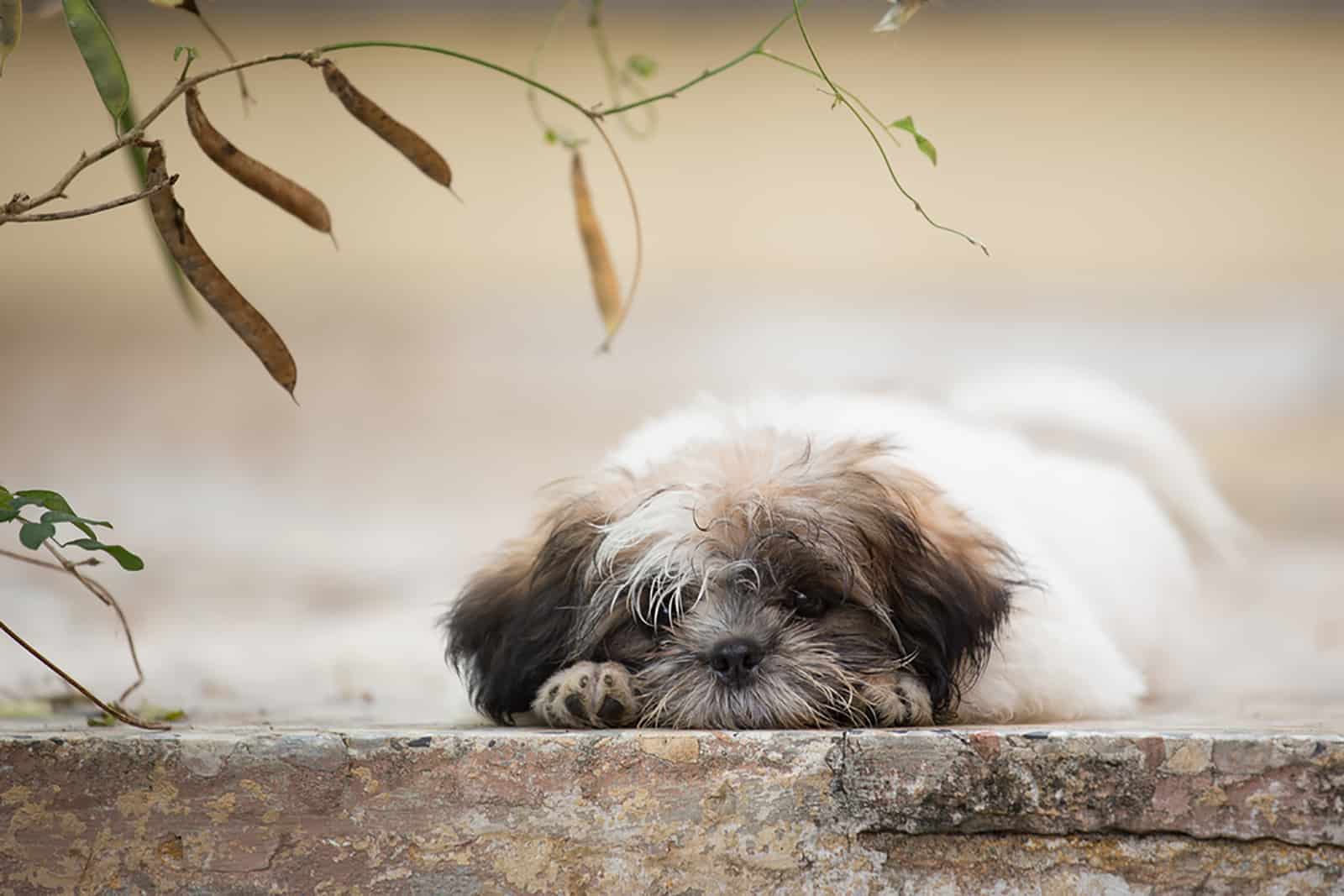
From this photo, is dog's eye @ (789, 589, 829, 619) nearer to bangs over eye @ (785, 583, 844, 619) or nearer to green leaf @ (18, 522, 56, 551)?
bangs over eye @ (785, 583, 844, 619)

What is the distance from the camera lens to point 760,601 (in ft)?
7.77

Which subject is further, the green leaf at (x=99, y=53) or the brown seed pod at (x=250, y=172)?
the brown seed pod at (x=250, y=172)

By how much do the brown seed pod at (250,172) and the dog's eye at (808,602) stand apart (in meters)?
0.88

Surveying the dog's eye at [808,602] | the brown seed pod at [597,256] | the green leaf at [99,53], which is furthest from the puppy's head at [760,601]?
the green leaf at [99,53]

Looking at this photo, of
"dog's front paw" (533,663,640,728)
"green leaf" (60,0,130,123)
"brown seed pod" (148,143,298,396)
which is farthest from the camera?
"dog's front paw" (533,663,640,728)

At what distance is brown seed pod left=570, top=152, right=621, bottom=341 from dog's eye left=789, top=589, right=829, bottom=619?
52 cm

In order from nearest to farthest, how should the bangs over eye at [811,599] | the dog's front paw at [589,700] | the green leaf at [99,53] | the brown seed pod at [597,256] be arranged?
the green leaf at [99,53], the dog's front paw at [589,700], the bangs over eye at [811,599], the brown seed pod at [597,256]

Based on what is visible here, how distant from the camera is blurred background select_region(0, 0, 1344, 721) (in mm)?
6879

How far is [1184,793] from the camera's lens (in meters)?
1.80

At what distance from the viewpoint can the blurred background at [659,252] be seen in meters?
6.88

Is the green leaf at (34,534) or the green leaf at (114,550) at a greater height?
the green leaf at (34,534)

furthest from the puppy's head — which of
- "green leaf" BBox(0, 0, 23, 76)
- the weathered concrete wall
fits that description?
"green leaf" BBox(0, 0, 23, 76)

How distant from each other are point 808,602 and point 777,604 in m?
0.05

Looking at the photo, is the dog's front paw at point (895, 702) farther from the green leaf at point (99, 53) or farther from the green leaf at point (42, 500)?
the green leaf at point (99, 53)
